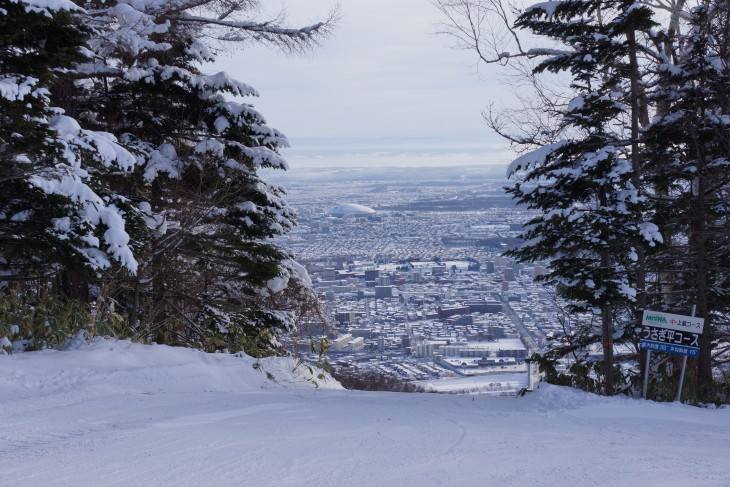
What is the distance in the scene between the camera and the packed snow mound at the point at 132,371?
7516 millimetres

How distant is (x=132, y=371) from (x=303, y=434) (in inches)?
116

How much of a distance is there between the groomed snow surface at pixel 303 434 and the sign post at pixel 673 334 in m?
0.79

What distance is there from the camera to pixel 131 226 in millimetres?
9430

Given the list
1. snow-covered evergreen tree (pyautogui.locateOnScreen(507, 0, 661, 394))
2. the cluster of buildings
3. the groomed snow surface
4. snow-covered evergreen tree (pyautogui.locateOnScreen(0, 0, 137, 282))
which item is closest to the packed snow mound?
the groomed snow surface

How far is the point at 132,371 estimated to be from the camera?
8.34 m

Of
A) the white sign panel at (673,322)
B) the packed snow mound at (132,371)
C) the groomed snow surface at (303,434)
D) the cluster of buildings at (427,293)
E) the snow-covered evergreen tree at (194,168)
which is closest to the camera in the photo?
the groomed snow surface at (303,434)

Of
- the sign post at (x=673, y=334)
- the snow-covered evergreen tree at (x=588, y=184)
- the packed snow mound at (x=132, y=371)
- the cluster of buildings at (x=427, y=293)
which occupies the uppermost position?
the snow-covered evergreen tree at (x=588, y=184)

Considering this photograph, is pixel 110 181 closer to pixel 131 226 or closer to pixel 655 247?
pixel 131 226

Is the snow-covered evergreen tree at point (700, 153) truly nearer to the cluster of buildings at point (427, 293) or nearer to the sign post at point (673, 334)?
the sign post at point (673, 334)

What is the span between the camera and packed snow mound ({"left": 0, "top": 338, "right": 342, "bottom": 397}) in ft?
24.7

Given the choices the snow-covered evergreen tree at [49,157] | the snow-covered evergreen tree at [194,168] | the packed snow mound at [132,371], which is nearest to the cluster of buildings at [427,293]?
the snow-covered evergreen tree at [194,168]

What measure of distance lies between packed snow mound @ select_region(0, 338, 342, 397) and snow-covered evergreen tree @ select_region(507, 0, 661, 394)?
4054 mm

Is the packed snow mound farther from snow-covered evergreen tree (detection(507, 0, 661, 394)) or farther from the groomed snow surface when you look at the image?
snow-covered evergreen tree (detection(507, 0, 661, 394))

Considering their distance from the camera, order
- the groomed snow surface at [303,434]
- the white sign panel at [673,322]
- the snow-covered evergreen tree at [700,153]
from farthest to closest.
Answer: the snow-covered evergreen tree at [700,153]
the white sign panel at [673,322]
the groomed snow surface at [303,434]
